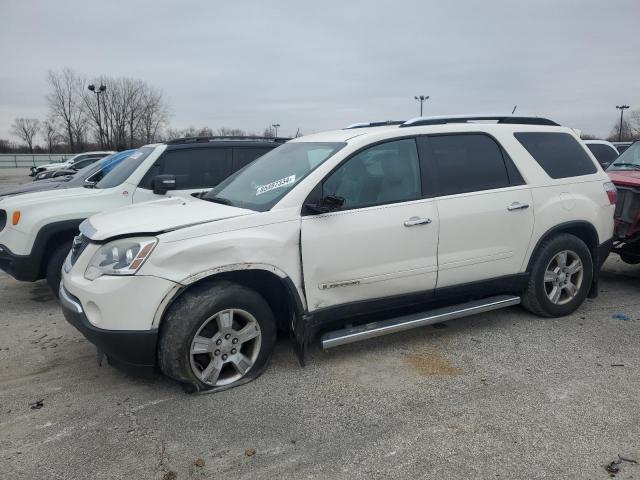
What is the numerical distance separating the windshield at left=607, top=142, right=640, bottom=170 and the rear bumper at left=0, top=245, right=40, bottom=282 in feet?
24.1

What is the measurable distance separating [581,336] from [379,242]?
2.18 meters

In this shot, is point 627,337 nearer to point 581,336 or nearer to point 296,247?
point 581,336

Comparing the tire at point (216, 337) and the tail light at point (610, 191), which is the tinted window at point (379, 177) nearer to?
the tire at point (216, 337)

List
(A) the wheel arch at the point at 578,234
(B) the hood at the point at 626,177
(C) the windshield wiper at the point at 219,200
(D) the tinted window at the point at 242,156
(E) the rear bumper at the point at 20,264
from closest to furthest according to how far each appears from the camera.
Answer: 1. (C) the windshield wiper at the point at 219,200
2. (A) the wheel arch at the point at 578,234
3. (E) the rear bumper at the point at 20,264
4. (B) the hood at the point at 626,177
5. (D) the tinted window at the point at 242,156

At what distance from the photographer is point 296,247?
145 inches

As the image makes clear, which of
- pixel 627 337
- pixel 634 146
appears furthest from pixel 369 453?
pixel 634 146

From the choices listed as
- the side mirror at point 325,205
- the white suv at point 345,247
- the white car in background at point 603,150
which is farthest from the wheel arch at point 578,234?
the white car in background at point 603,150

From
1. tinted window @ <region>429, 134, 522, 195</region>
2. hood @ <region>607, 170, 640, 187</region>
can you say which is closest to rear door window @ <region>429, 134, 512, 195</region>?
tinted window @ <region>429, 134, 522, 195</region>

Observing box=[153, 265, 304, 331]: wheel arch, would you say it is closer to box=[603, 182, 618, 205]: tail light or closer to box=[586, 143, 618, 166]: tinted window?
box=[603, 182, 618, 205]: tail light

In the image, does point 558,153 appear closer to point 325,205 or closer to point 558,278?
point 558,278

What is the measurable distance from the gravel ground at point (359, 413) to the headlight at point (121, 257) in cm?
92

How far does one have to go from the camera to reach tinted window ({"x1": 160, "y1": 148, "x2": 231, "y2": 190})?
6582mm

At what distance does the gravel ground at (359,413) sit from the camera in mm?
2814

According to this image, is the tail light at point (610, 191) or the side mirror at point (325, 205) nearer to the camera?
the side mirror at point (325, 205)
